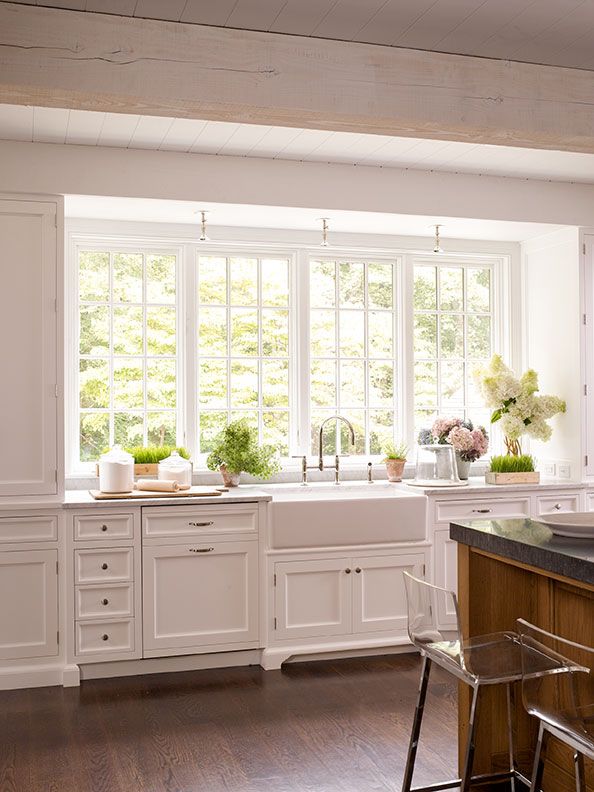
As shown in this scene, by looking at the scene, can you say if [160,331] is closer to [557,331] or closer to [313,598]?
[313,598]

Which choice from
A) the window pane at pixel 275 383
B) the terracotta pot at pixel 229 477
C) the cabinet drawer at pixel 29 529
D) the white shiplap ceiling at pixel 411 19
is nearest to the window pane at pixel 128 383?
the terracotta pot at pixel 229 477

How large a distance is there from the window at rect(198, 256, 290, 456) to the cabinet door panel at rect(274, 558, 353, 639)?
3.23ft

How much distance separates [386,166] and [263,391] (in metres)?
1.56

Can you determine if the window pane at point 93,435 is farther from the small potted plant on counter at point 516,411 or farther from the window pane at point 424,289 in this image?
the small potted plant on counter at point 516,411

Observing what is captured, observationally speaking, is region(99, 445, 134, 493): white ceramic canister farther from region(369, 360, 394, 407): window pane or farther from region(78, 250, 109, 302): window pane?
region(369, 360, 394, 407): window pane

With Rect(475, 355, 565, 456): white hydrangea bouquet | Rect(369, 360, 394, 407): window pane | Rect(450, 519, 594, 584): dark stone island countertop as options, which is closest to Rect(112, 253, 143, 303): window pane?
Rect(369, 360, 394, 407): window pane

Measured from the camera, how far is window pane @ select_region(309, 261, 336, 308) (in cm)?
565

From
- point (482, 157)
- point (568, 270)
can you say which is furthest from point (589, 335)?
point (482, 157)

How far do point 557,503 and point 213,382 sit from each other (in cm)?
221

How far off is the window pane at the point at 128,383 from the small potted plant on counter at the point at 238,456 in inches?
23.2

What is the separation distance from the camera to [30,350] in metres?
4.43

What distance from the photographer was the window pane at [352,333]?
225 inches

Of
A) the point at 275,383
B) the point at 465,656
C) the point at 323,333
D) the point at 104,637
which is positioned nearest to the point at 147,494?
the point at 104,637

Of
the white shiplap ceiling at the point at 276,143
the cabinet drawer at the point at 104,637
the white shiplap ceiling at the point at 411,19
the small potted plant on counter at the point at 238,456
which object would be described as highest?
the white shiplap ceiling at the point at 276,143
